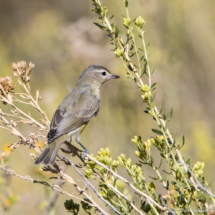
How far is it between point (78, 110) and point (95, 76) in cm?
85

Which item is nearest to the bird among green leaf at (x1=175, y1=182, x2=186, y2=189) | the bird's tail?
the bird's tail

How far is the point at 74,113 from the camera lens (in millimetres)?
4090

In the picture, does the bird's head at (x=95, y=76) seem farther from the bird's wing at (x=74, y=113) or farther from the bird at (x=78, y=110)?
the bird's wing at (x=74, y=113)

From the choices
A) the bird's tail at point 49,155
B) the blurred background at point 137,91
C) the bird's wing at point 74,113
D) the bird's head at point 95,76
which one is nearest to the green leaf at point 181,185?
the bird's tail at point 49,155

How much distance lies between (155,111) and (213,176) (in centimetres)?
302

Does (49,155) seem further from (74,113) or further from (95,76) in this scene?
(95,76)

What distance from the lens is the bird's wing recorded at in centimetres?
375

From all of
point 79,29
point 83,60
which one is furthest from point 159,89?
point 79,29

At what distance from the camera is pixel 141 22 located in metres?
2.03

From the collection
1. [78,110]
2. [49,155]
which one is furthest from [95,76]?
[49,155]

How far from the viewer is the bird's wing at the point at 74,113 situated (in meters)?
3.75

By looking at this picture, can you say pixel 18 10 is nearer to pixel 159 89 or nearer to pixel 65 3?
pixel 65 3

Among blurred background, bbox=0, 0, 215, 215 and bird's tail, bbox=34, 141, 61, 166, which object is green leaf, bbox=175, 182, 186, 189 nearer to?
bird's tail, bbox=34, 141, 61, 166

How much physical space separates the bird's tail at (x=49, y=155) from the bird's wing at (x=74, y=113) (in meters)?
0.19
